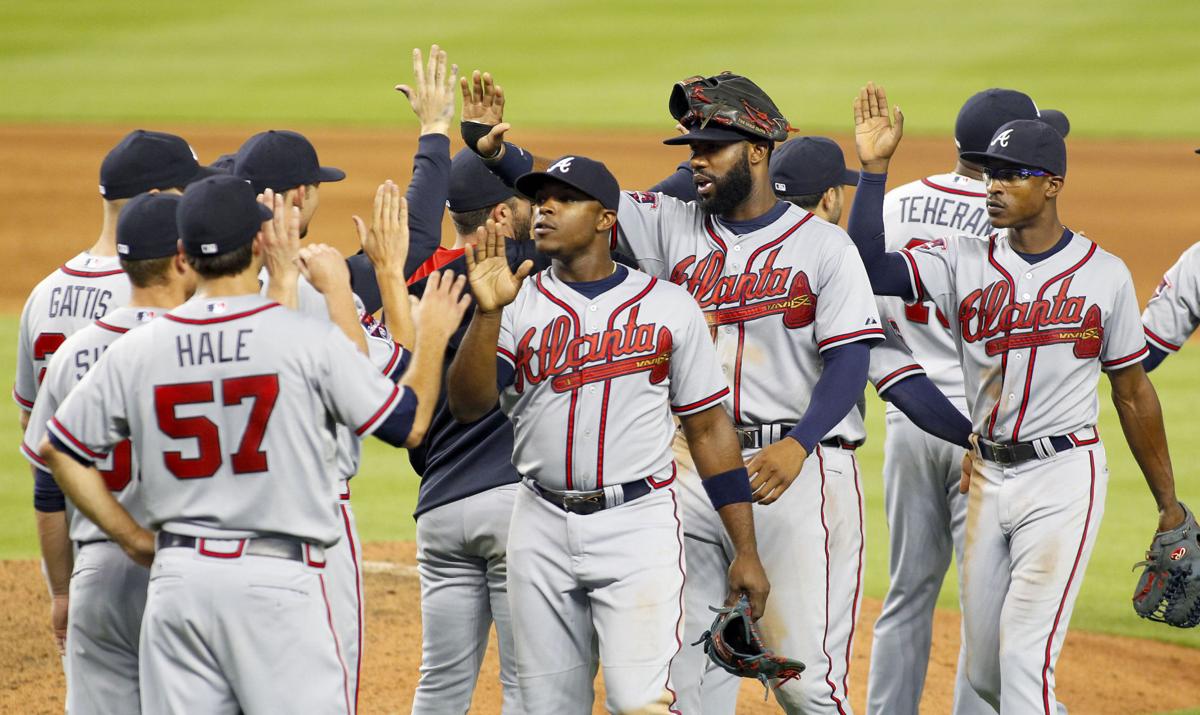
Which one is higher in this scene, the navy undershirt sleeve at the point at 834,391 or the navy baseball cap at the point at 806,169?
the navy baseball cap at the point at 806,169

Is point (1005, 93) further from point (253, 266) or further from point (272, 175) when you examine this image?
point (253, 266)

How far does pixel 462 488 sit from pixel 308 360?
4.26 ft

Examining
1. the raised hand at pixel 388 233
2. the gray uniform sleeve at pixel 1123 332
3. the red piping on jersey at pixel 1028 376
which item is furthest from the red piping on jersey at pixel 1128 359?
the raised hand at pixel 388 233

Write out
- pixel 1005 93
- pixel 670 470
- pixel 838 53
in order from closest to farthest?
pixel 670 470 < pixel 1005 93 < pixel 838 53

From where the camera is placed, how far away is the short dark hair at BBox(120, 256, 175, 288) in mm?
3789

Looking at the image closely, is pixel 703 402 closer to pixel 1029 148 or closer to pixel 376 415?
pixel 376 415

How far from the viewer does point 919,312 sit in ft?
17.6

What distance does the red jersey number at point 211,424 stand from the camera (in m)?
3.43

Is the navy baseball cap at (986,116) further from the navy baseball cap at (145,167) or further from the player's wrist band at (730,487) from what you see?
the navy baseball cap at (145,167)

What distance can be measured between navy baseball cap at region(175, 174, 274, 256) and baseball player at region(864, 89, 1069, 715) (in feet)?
8.23

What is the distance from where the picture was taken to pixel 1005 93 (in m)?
5.51

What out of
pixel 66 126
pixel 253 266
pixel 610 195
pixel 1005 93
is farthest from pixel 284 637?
pixel 66 126

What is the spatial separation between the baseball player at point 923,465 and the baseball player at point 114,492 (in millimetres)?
2553

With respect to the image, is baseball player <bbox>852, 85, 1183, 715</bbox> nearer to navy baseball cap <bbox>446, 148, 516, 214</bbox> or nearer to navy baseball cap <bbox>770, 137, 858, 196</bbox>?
navy baseball cap <bbox>770, 137, 858, 196</bbox>
